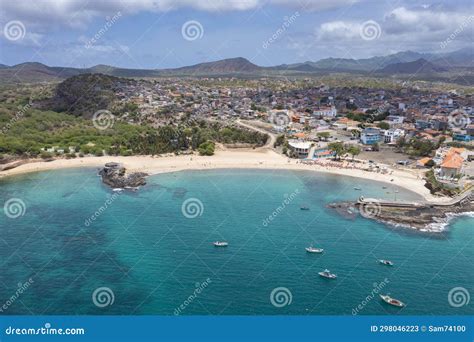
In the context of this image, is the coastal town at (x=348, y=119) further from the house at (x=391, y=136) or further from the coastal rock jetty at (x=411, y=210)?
the coastal rock jetty at (x=411, y=210)

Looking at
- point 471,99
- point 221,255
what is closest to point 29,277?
point 221,255

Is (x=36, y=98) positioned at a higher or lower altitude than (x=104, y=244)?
higher

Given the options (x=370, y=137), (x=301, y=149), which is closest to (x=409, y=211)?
(x=301, y=149)

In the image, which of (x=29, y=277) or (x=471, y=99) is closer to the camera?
(x=29, y=277)

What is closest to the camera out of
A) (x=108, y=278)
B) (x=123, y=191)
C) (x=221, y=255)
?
(x=108, y=278)

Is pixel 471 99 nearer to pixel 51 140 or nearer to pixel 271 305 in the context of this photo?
pixel 51 140

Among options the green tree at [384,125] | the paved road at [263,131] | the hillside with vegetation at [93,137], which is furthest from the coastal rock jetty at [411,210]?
the green tree at [384,125]
